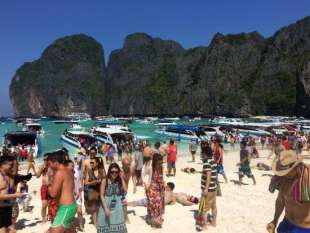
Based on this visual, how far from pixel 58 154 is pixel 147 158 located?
8.36 metres

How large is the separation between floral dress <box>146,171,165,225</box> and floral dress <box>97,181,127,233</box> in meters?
1.52

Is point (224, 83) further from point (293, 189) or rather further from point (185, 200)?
point (293, 189)

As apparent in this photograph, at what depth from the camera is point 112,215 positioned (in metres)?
5.57

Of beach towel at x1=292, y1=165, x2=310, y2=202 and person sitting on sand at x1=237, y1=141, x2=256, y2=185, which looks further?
person sitting on sand at x1=237, y1=141, x2=256, y2=185

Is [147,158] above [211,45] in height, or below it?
below

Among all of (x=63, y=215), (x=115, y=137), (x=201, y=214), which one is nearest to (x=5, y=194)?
(x=63, y=215)

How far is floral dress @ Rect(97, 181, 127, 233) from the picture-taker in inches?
219

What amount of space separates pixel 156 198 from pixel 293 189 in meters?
4.15

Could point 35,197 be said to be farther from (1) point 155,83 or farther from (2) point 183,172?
(1) point 155,83

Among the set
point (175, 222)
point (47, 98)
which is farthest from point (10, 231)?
point (47, 98)

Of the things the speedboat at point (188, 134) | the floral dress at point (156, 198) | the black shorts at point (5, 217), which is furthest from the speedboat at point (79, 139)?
the black shorts at point (5, 217)

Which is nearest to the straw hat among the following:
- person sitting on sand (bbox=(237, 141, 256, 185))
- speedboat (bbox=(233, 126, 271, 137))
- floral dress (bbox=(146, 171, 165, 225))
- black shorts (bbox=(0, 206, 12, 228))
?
floral dress (bbox=(146, 171, 165, 225))

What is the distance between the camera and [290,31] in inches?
5261

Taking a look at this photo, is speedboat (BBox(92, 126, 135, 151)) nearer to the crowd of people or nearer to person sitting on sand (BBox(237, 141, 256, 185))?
person sitting on sand (BBox(237, 141, 256, 185))
